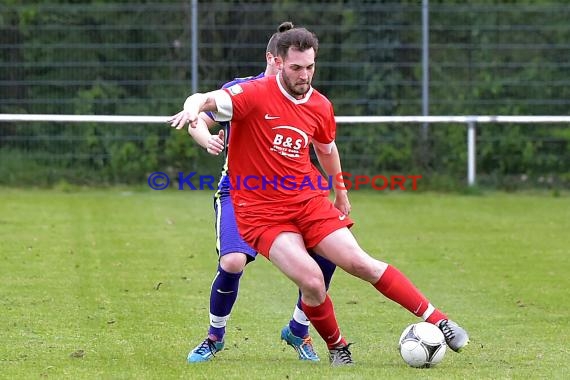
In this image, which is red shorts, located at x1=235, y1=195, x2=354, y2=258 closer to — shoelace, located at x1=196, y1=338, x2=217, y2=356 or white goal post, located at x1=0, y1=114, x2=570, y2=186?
shoelace, located at x1=196, y1=338, x2=217, y2=356

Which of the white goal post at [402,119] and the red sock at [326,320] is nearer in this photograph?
the red sock at [326,320]

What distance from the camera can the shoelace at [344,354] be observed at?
646cm

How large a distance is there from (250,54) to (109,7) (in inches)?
82.3

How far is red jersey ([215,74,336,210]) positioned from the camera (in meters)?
6.36

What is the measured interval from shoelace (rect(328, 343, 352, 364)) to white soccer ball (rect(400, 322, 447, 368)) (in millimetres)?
318

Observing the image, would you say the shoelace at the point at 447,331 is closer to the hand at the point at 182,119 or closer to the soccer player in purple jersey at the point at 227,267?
the soccer player in purple jersey at the point at 227,267

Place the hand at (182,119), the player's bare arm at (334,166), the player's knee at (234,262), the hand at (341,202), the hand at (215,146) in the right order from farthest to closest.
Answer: the hand at (341,202)
the player's bare arm at (334,166)
the player's knee at (234,262)
the hand at (215,146)
the hand at (182,119)

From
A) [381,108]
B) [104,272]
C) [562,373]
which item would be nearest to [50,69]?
[381,108]

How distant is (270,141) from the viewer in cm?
639

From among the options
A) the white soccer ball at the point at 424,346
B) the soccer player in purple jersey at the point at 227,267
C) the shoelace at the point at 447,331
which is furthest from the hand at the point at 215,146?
the shoelace at the point at 447,331

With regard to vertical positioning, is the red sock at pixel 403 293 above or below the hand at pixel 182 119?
below

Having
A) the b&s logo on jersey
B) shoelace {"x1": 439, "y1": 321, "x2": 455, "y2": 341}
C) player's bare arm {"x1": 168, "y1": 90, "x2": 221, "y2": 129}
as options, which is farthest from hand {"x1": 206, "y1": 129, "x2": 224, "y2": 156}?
shoelace {"x1": 439, "y1": 321, "x2": 455, "y2": 341}

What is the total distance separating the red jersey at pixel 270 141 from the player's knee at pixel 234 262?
0.95ft

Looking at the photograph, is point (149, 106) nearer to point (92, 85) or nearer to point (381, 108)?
point (92, 85)
